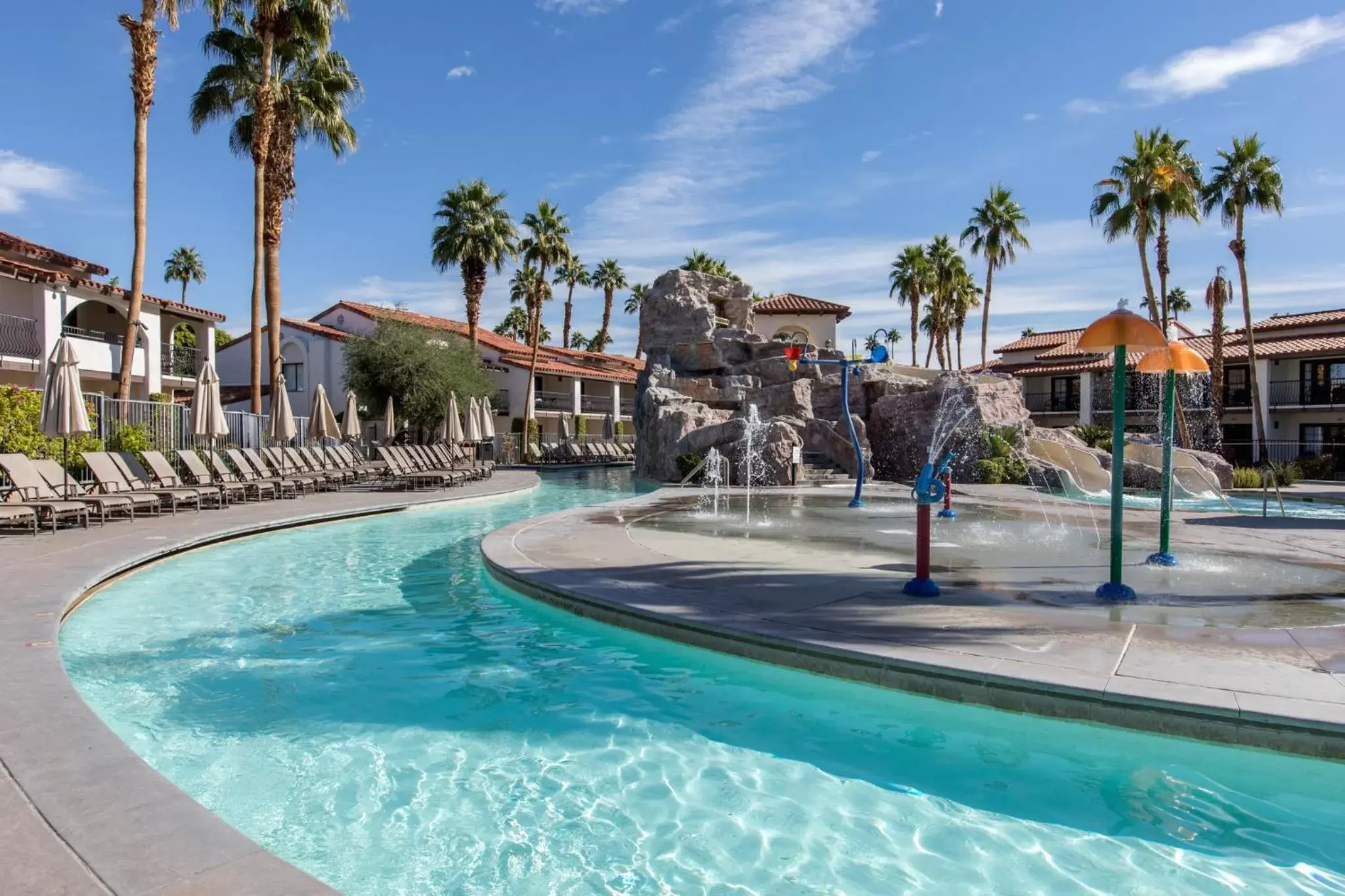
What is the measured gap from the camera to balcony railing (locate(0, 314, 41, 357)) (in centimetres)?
Result: 2492

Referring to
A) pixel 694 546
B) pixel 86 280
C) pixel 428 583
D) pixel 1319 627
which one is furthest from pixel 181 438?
pixel 1319 627

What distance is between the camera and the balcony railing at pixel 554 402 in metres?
51.8

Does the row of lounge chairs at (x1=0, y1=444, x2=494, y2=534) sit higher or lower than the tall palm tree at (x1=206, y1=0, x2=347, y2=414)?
lower

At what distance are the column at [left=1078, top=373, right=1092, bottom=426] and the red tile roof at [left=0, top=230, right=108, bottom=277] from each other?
146ft

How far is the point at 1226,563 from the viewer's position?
29.9 ft

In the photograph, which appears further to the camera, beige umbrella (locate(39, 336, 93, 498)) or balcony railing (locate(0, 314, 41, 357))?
balcony railing (locate(0, 314, 41, 357))

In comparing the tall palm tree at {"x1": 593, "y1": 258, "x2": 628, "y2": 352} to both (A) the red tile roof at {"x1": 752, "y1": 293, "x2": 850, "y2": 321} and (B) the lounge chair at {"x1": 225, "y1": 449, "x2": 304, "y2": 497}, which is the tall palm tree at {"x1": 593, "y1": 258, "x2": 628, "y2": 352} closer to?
(A) the red tile roof at {"x1": 752, "y1": 293, "x2": 850, "y2": 321}

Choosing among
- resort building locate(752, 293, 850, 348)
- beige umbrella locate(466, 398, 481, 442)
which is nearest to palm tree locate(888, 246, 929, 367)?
resort building locate(752, 293, 850, 348)

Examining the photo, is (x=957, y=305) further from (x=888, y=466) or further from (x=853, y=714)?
(x=853, y=714)

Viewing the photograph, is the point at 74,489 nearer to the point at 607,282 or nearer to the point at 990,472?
the point at 990,472

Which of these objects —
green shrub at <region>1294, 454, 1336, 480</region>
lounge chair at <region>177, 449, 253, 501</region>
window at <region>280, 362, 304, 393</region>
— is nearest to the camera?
lounge chair at <region>177, 449, 253, 501</region>

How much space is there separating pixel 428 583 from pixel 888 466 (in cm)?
2101

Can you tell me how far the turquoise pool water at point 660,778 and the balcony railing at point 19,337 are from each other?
23.9 metres

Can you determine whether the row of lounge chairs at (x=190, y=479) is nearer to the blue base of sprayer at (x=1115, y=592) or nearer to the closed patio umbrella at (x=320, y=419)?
the closed patio umbrella at (x=320, y=419)
